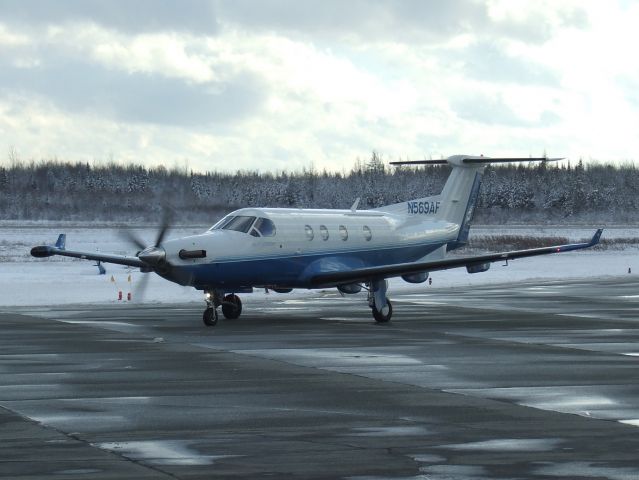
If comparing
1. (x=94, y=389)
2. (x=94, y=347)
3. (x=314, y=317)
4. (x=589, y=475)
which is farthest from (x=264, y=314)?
(x=589, y=475)

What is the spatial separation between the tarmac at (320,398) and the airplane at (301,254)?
3.34ft

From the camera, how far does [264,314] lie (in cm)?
2945

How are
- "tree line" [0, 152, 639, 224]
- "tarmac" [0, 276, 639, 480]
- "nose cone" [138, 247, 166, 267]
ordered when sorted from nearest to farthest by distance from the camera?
"tarmac" [0, 276, 639, 480] < "nose cone" [138, 247, 166, 267] < "tree line" [0, 152, 639, 224]

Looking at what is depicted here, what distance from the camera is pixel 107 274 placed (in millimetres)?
49688

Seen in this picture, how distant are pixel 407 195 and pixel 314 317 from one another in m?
112

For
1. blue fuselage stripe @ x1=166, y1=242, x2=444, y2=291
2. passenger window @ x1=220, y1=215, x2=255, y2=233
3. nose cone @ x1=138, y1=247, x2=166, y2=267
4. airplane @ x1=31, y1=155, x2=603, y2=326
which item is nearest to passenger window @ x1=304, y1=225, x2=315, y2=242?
airplane @ x1=31, y1=155, x2=603, y2=326

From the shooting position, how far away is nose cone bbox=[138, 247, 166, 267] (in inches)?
963

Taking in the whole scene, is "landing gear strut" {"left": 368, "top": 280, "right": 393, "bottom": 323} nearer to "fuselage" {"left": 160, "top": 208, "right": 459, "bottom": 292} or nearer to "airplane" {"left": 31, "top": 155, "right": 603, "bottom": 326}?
"airplane" {"left": 31, "top": 155, "right": 603, "bottom": 326}

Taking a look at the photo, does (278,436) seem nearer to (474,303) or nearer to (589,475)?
(589,475)

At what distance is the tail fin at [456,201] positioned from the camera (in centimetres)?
3192

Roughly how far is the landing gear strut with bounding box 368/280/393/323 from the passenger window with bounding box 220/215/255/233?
3220 millimetres

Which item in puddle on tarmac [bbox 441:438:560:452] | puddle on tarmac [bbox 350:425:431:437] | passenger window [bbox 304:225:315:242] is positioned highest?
passenger window [bbox 304:225:315:242]

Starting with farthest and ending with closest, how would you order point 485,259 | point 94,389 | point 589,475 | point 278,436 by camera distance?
1. point 485,259
2. point 94,389
3. point 278,436
4. point 589,475

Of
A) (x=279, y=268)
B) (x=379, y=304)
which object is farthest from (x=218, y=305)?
(x=379, y=304)
